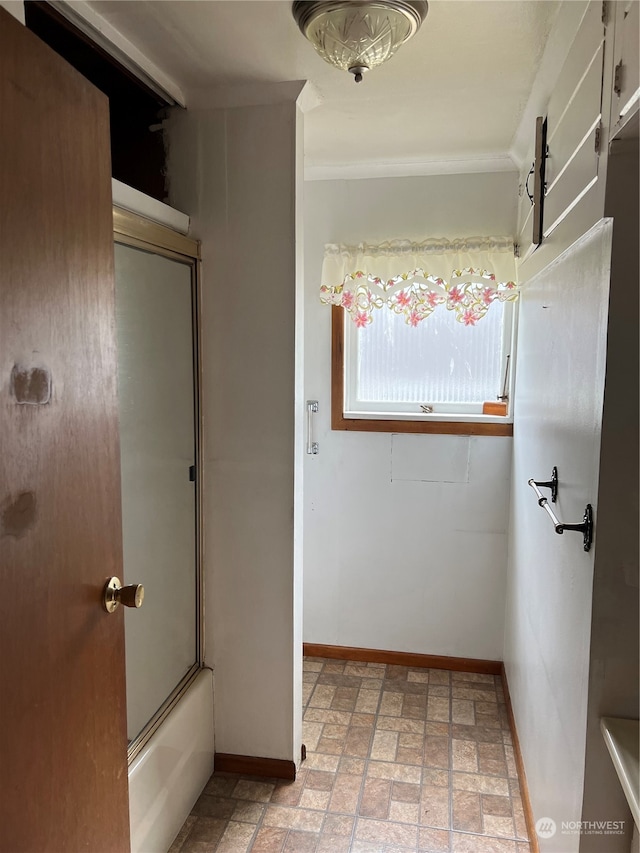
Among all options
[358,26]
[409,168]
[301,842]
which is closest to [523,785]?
[301,842]

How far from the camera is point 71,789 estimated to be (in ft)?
3.51

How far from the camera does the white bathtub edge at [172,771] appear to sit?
5.43 ft

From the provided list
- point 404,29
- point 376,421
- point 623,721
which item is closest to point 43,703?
point 623,721

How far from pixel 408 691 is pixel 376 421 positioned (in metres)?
1.19

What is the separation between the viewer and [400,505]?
285 centimetres

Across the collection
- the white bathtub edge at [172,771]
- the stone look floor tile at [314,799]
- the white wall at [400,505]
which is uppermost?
the white wall at [400,505]

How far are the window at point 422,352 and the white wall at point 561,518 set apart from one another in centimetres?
39

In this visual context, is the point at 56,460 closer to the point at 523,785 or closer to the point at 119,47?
the point at 119,47

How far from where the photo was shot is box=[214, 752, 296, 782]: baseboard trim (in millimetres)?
2123

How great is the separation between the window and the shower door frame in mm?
893

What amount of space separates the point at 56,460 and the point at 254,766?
1.60 metres

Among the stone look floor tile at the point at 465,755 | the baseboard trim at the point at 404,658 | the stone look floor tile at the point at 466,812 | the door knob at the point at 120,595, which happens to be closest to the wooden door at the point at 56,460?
the door knob at the point at 120,595

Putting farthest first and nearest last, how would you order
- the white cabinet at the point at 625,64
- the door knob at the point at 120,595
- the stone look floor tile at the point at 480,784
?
the stone look floor tile at the point at 480,784, the door knob at the point at 120,595, the white cabinet at the point at 625,64

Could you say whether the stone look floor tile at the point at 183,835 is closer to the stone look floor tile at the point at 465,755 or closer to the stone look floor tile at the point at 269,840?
the stone look floor tile at the point at 269,840
